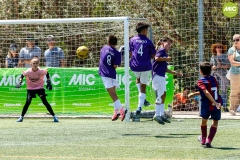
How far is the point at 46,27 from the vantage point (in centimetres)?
2245

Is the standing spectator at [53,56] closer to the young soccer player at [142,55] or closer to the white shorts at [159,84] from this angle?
the young soccer player at [142,55]

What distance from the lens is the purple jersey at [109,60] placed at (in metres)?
15.9

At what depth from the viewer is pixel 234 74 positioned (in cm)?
1897

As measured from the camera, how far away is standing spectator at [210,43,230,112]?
19.6m

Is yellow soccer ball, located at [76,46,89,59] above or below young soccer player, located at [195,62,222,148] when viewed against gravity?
above

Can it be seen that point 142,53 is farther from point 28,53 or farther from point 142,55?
point 28,53

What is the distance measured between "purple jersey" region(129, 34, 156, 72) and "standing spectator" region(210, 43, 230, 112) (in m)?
3.91

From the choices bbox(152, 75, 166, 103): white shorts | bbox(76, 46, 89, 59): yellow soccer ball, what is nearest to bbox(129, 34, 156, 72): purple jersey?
bbox(152, 75, 166, 103): white shorts

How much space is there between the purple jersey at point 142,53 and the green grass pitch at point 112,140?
1.28m

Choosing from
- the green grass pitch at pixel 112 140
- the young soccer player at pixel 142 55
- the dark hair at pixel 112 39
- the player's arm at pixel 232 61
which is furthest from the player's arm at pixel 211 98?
the player's arm at pixel 232 61

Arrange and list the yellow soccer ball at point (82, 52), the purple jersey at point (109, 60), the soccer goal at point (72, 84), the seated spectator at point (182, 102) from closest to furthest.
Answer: the purple jersey at point (109, 60)
the soccer goal at point (72, 84)
the yellow soccer ball at point (82, 52)
the seated spectator at point (182, 102)

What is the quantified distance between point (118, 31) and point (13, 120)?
176 inches

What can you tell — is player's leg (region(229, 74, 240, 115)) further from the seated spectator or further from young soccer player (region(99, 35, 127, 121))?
young soccer player (region(99, 35, 127, 121))

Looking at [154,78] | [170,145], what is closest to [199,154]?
[170,145]
